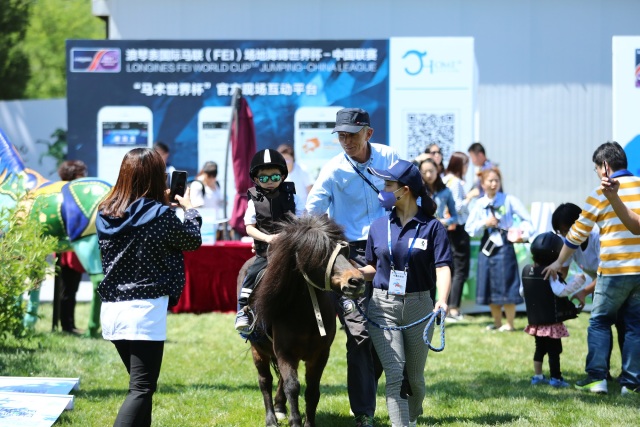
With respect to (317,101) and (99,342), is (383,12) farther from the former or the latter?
(99,342)

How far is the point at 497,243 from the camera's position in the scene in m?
10.8

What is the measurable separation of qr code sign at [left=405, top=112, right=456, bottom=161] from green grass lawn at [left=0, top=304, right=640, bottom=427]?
329 cm

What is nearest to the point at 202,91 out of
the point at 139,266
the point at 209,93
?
the point at 209,93

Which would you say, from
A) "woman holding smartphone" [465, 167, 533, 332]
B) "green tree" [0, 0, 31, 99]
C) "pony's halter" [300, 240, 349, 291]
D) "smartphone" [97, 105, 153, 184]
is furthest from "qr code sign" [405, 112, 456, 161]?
"green tree" [0, 0, 31, 99]

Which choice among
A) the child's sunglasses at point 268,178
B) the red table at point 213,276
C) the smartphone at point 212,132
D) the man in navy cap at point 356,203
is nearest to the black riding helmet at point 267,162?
the child's sunglasses at point 268,178

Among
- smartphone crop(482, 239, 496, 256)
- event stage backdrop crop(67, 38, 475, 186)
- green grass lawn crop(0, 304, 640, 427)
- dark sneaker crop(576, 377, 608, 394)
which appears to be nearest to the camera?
green grass lawn crop(0, 304, 640, 427)

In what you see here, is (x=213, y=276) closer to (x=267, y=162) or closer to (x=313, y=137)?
(x=313, y=137)

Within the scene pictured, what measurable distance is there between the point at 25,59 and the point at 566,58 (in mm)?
17137

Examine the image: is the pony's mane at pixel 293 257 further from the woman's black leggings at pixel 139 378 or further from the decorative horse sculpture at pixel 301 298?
the woman's black leggings at pixel 139 378

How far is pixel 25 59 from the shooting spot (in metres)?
28.3

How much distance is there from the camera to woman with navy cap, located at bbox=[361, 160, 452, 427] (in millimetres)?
5363

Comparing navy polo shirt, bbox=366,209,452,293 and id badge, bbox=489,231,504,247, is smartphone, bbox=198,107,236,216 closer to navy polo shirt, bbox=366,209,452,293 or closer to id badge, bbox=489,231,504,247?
id badge, bbox=489,231,504,247

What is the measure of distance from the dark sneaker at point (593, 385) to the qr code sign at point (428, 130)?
6.24 metres

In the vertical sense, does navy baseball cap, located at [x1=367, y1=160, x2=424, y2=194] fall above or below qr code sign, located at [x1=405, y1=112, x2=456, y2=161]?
below
